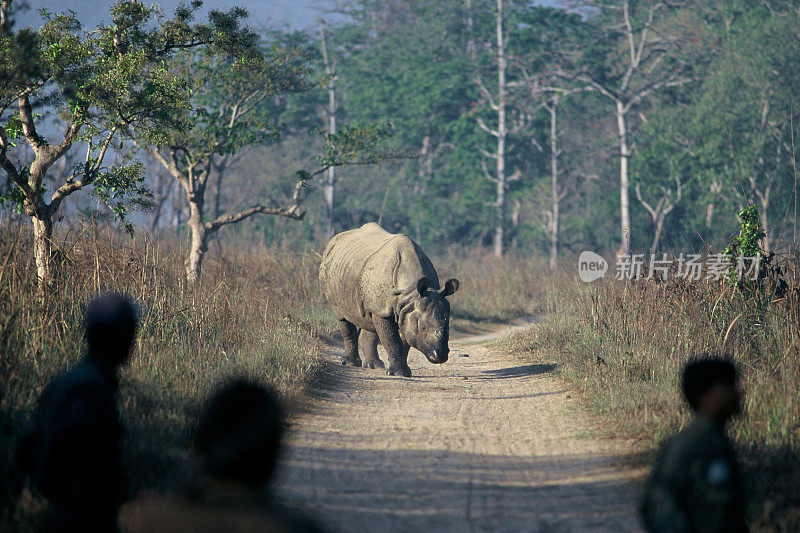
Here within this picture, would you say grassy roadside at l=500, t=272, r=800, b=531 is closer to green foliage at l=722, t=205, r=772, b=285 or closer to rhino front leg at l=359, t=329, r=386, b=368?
green foliage at l=722, t=205, r=772, b=285

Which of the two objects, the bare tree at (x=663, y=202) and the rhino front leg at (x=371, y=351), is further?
the bare tree at (x=663, y=202)

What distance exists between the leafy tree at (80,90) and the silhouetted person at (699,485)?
200 inches

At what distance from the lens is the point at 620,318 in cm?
897

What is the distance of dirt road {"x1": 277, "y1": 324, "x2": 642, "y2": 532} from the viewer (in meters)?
4.40

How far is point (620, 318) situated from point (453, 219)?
21.6m

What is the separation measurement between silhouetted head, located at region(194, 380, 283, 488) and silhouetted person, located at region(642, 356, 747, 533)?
1.83 m

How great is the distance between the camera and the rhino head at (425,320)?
9.02m

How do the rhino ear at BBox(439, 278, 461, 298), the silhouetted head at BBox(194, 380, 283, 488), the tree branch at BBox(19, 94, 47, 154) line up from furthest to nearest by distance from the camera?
the rhino ear at BBox(439, 278, 461, 298), the tree branch at BBox(19, 94, 47, 154), the silhouetted head at BBox(194, 380, 283, 488)

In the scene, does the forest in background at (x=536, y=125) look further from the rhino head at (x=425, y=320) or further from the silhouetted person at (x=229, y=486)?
the silhouetted person at (x=229, y=486)

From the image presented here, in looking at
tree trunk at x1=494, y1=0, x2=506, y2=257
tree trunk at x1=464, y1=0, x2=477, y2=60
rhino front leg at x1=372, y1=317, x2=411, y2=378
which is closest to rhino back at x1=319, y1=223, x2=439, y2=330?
rhino front leg at x1=372, y1=317, x2=411, y2=378

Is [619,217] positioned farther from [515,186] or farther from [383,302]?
[383,302]

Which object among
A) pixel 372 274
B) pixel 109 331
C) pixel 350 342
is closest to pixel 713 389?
pixel 109 331

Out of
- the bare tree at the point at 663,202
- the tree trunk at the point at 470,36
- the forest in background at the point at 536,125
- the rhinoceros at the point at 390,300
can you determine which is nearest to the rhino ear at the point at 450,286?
the rhinoceros at the point at 390,300

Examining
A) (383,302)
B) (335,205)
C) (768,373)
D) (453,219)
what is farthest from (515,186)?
(768,373)
